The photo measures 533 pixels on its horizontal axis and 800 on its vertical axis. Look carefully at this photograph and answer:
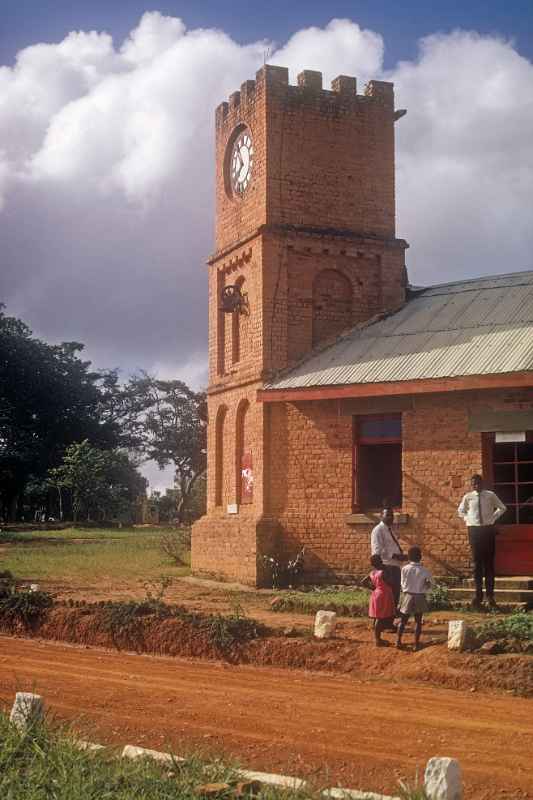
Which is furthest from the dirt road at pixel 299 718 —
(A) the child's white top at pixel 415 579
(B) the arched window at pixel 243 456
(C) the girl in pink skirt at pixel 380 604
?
(B) the arched window at pixel 243 456

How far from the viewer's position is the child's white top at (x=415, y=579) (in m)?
12.4

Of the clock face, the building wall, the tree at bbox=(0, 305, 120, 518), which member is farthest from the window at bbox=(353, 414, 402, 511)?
the tree at bbox=(0, 305, 120, 518)

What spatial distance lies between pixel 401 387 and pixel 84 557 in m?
13.0

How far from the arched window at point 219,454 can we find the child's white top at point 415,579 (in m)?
10.5

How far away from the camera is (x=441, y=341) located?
19.0m

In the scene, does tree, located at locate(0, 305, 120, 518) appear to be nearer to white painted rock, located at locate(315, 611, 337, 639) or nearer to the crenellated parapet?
the crenellated parapet

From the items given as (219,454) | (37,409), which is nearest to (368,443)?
(219,454)

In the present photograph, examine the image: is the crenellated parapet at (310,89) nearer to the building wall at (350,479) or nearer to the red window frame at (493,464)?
the building wall at (350,479)

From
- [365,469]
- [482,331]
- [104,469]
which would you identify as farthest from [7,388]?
[482,331]

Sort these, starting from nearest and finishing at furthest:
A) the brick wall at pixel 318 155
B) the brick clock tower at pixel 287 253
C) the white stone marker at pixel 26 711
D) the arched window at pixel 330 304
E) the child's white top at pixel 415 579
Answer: the white stone marker at pixel 26 711, the child's white top at pixel 415 579, the brick clock tower at pixel 287 253, the arched window at pixel 330 304, the brick wall at pixel 318 155

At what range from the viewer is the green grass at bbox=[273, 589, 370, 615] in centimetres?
1480

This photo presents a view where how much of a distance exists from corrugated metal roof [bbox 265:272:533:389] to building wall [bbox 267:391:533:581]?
541 millimetres

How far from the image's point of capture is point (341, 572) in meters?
18.9

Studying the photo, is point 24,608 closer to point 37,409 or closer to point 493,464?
point 493,464
